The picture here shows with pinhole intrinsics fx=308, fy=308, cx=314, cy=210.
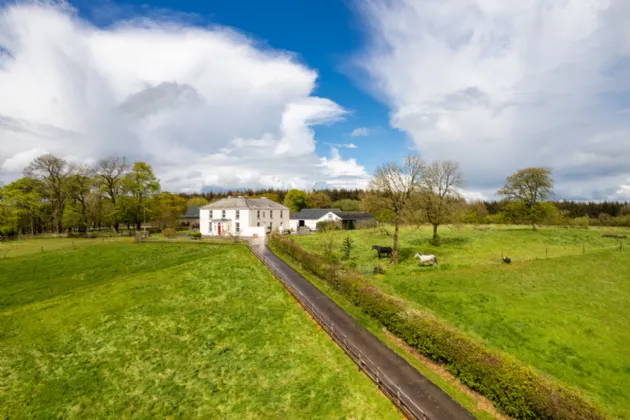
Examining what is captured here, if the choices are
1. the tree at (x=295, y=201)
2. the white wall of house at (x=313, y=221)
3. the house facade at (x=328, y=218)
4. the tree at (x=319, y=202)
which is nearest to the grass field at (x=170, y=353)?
the white wall of house at (x=313, y=221)

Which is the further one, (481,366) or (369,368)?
(369,368)

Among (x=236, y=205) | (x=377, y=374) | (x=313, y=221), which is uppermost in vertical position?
(x=236, y=205)

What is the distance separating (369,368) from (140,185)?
6866 cm

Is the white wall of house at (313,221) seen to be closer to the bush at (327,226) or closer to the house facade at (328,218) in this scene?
the house facade at (328,218)

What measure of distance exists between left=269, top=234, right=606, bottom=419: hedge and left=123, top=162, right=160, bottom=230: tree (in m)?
62.4

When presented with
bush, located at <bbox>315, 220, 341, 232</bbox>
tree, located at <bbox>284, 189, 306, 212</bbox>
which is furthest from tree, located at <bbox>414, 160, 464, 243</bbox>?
tree, located at <bbox>284, 189, 306, 212</bbox>

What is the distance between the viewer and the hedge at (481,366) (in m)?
10.9

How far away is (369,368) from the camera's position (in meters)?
16.0

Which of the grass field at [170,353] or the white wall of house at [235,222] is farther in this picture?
the white wall of house at [235,222]

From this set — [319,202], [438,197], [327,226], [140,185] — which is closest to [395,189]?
[438,197]

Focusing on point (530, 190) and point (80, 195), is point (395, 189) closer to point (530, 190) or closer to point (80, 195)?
point (530, 190)

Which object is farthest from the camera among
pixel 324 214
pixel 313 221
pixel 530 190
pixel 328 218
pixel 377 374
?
pixel 313 221

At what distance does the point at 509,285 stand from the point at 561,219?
2947 inches

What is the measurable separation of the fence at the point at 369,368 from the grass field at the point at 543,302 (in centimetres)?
686
